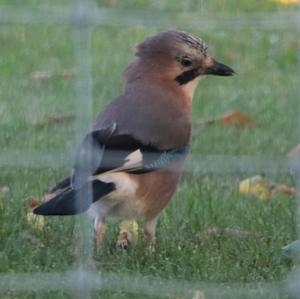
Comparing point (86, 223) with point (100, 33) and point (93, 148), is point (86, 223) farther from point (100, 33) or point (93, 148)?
point (100, 33)

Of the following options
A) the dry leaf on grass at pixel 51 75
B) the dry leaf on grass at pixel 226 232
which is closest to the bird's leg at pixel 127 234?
the dry leaf on grass at pixel 226 232

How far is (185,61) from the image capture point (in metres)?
4.27

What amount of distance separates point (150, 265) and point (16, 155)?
3.26 feet

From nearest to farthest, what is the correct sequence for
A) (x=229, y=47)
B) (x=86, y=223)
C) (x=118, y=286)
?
(x=118, y=286) → (x=86, y=223) → (x=229, y=47)

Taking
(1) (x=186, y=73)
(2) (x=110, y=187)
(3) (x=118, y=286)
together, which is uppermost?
(1) (x=186, y=73)

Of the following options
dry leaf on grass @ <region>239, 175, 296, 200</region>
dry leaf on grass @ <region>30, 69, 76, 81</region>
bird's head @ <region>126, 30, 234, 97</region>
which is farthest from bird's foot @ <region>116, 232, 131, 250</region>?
dry leaf on grass @ <region>30, 69, 76, 81</region>

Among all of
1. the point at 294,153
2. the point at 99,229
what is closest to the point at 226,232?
the point at 99,229

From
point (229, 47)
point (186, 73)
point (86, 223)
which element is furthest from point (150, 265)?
point (229, 47)

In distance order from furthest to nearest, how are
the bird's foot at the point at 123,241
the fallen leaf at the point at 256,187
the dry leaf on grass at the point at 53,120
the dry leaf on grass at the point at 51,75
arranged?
1. the dry leaf on grass at the point at 51,75
2. the dry leaf on grass at the point at 53,120
3. the fallen leaf at the point at 256,187
4. the bird's foot at the point at 123,241

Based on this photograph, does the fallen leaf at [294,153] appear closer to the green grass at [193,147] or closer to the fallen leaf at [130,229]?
the green grass at [193,147]

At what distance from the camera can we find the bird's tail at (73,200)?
12.0ft

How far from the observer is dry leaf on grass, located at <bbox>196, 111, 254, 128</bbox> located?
5.93m

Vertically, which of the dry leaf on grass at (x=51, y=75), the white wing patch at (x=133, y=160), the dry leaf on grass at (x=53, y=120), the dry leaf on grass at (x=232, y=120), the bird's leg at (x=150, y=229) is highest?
the dry leaf on grass at (x=51, y=75)

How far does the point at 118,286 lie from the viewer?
3.67 metres
